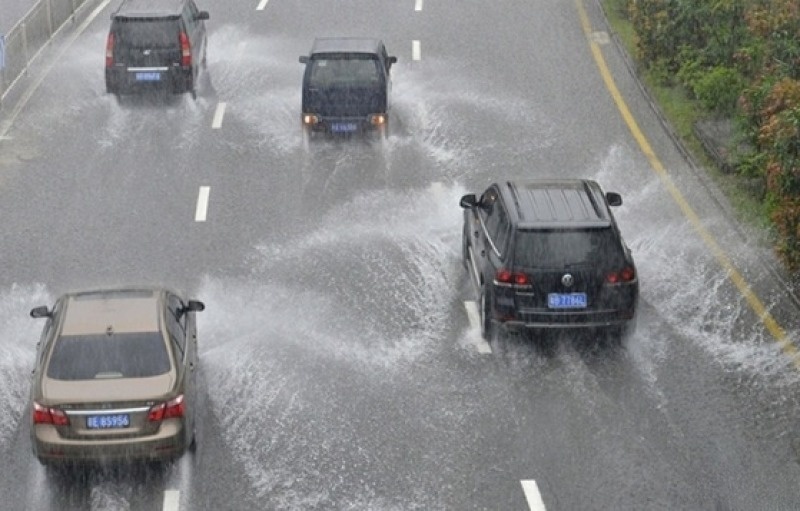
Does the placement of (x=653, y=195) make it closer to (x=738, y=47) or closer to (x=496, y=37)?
(x=738, y=47)

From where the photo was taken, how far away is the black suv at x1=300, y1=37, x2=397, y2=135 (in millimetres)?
26594

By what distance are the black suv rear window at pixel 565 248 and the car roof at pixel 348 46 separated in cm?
962

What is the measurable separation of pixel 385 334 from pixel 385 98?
8.39 meters

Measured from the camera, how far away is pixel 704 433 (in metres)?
16.5

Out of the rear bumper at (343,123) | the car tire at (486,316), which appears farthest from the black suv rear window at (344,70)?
the car tire at (486,316)

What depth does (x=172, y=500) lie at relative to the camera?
49.2 feet

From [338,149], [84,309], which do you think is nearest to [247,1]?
[338,149]

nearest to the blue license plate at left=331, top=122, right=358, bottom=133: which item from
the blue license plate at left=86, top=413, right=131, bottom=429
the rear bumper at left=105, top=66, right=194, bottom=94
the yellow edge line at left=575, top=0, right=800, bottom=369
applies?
the rear bumper at left=105, top=66, right=194, bottom=94

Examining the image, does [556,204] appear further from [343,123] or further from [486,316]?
[343,123]

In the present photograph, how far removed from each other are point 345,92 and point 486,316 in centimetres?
900

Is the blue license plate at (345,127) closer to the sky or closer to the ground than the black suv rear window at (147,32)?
closer to the ground

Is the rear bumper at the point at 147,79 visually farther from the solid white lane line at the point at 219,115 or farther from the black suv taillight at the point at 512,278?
the black suv taillight at the point at 512,278

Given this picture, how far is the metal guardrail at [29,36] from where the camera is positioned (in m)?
30.1

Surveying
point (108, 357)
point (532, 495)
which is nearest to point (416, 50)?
point (108, 357)
